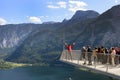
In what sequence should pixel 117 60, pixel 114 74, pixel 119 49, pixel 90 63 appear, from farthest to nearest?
1. pixel 90 63
2. pixel 119 49
3. pixel 117 60
4. pixel 114 74

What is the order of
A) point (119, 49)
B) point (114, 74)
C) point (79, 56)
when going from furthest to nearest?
point (79, 56)
point (119, 49)
point (114, 74)

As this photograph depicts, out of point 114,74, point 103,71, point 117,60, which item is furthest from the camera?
point 117,60

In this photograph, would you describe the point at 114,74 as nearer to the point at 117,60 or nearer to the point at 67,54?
the point at 117,60

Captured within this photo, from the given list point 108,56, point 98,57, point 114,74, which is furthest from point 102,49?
point 114,74

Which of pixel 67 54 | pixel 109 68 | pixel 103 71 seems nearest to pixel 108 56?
pixel 109 68

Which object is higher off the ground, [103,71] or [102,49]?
[102,49]

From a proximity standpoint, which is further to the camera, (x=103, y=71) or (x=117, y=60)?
(x=117, y=60)

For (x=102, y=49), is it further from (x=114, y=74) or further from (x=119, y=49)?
(x=114, y=74)

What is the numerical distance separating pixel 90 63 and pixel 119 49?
162 inches

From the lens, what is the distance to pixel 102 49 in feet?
117

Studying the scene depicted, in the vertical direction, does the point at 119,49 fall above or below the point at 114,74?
above

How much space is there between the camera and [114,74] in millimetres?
26047

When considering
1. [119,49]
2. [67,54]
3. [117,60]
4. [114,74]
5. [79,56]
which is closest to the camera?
[114,74]

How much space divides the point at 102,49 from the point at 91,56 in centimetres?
176
